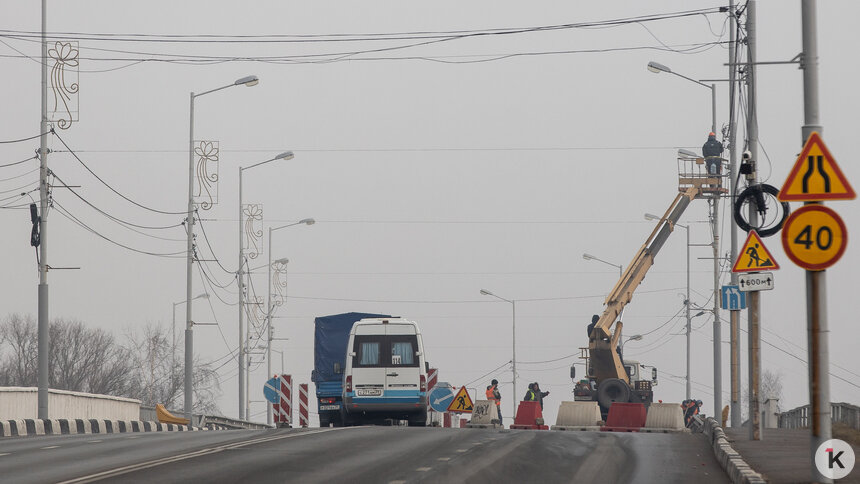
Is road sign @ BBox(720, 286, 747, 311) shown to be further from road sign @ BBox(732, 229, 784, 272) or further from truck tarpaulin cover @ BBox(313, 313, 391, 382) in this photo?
truck tarpaulin cover @ BBox(313, 313, 391, 382)

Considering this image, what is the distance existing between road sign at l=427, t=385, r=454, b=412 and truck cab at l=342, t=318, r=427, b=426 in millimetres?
4957

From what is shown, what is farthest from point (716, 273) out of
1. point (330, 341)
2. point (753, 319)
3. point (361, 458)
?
point (361, 458)

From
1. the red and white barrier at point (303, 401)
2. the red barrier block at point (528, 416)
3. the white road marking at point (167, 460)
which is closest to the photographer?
the white road marking at point (167, 460)

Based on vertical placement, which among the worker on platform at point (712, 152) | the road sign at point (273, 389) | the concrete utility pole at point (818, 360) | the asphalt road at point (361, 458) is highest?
the worker on platform at point (712, 152)

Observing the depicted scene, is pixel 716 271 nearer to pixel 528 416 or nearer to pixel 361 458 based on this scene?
pixel 528 416

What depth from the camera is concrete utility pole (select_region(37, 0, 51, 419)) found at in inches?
1083

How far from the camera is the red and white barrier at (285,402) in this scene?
119 feet

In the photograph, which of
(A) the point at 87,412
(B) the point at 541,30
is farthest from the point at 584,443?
(A) the point at 87,412

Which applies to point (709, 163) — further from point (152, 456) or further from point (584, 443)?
point (152, 456)

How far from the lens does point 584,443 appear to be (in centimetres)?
1830

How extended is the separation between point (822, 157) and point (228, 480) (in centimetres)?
646

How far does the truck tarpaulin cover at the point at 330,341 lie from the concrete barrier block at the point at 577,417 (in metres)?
6.25

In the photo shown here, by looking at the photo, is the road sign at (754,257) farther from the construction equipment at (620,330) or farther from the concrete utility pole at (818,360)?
the construction equipment at (620,330)

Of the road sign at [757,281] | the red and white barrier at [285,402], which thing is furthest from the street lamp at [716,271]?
the road sign at [757,281]
